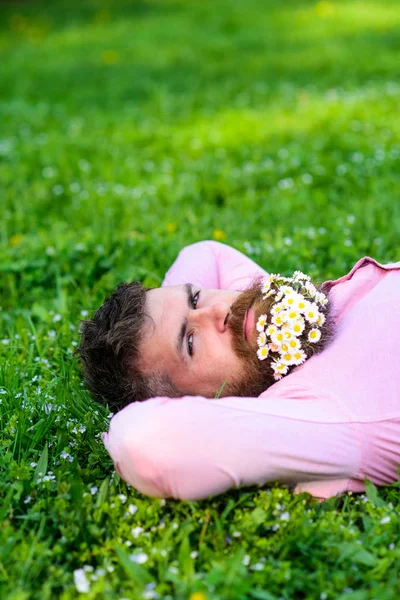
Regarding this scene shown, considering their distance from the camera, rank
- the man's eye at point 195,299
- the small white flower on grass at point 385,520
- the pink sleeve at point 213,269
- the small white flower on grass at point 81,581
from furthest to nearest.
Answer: the pink sleeve at point 213,269
the man's eye at point 195,299
the small white flower on grass at point 385,520
the small white flower on grass at point 81,581

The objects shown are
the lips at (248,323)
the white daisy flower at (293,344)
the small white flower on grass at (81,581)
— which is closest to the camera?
the small white flower on grass at (81,581)

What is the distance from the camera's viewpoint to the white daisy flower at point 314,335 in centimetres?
272

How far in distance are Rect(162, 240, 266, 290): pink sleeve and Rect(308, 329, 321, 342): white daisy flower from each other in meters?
0.96

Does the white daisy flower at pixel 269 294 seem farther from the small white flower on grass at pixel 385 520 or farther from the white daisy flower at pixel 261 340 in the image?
the small white flower on grass at pixel 385 520

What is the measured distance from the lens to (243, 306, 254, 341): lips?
2814mm

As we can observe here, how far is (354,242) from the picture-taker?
461cm

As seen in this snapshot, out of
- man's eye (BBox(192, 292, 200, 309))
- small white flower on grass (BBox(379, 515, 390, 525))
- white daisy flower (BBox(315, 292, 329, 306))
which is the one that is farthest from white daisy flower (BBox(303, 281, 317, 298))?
small white flower on grass (BBox(379, 515, 390, 525))

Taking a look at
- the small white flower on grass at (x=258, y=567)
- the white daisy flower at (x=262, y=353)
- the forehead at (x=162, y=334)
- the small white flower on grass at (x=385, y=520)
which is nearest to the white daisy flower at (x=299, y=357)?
the white daisy flower at (x=262, y=353)

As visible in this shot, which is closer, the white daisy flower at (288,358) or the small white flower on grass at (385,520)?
the small white flower on grass at (385,520)

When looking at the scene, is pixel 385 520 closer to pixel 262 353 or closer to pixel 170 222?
pixel 262 353

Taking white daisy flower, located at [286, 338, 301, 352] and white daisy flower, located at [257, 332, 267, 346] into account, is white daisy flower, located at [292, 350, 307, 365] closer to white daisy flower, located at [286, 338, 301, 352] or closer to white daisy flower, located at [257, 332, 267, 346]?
white daisy flower, located at [286, 338, 301, 352]

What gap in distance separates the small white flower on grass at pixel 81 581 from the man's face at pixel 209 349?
0.87m

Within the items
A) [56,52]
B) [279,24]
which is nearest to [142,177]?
[56,52]

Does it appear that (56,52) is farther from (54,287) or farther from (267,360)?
(267,360)
